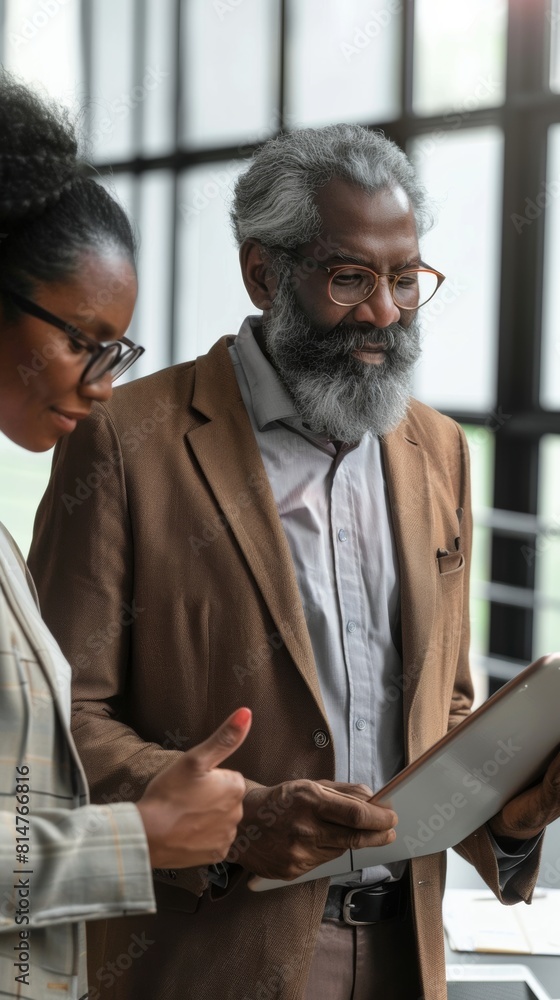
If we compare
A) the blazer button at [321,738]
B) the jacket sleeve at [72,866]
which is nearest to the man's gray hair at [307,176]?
the blazer button at [321,738]

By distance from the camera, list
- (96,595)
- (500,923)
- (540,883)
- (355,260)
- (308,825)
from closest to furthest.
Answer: (308,825)
(96,595)
(355,260)
(500,923)
(540,883)

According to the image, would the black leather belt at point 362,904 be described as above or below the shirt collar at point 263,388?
below

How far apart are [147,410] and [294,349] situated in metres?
0.26

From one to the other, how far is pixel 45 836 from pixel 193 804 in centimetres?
15

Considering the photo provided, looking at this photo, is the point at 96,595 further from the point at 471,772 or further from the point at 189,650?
the point at 471,772

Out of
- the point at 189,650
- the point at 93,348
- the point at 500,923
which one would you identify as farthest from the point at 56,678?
the point at 500,923

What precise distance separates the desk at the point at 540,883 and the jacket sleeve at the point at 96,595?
62 cm

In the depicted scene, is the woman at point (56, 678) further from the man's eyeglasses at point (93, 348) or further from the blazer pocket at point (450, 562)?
the blazer pocket at point (450, 562)

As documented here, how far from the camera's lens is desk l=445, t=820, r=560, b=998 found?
5.70 ft


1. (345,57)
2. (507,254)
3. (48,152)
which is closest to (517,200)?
(507,254)

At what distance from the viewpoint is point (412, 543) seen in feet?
5.42

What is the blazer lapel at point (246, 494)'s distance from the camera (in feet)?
4.92

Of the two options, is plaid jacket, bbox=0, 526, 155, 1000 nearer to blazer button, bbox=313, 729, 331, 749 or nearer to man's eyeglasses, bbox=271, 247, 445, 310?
blazer button, bbox=313, 729, 331, 749

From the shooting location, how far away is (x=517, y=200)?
15.4 ft
